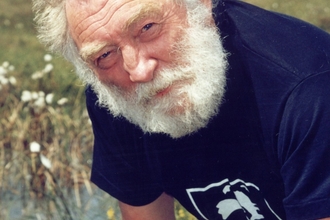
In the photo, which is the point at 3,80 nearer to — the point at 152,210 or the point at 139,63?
the point at 152,210

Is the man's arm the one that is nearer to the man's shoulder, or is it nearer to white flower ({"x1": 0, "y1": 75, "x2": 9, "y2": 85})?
the man's shoulder

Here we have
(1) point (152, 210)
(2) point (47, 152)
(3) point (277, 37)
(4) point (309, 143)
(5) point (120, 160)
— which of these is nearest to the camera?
(4) point (309, 143)

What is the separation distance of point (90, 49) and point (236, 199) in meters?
0.75

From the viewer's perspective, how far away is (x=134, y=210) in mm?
2867

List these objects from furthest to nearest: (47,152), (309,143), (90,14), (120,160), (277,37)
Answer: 1. (47,152)
2. (120,160)
3. (90,14)
4. (277,37)
5. (309,143)

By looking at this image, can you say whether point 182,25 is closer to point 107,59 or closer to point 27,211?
point 107,59

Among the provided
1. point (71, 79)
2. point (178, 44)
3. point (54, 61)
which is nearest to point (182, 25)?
point (178, 44)

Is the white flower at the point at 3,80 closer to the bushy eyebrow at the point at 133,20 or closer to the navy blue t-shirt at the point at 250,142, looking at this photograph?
the navy blue t-shirt at the point at 250,142

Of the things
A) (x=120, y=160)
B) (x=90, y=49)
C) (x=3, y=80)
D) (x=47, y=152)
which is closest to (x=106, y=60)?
(x=90, y=49)

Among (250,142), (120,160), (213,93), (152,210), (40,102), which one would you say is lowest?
(40,102)

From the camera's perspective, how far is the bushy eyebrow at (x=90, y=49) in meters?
2.27

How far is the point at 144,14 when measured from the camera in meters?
2.21

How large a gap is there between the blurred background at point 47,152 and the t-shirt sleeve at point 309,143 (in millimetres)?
1350

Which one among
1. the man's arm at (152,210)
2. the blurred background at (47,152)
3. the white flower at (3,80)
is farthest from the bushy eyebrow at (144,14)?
the white flower at (3,80)
